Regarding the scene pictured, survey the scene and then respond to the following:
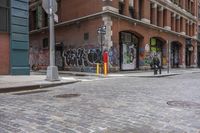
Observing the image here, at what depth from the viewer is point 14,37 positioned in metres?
17.0

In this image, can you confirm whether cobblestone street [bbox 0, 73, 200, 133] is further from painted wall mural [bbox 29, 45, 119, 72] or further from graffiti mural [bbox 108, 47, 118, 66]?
painted wall mural [bbox 29, 45, 119, 72]

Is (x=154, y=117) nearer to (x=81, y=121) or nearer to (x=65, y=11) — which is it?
(x=81, y=121)

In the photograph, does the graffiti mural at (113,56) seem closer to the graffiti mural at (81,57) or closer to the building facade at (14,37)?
the graffiti mural at (81,57)

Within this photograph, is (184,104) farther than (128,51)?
No

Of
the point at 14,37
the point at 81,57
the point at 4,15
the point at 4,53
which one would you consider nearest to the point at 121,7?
the point at 81,57

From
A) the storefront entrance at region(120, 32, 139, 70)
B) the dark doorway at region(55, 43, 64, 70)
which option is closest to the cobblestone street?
the storefront entrance at region(120, 32, 139, 70)

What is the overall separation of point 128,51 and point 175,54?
1454 centimetres

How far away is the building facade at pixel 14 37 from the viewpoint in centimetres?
1656

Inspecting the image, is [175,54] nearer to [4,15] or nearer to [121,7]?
[121,7]

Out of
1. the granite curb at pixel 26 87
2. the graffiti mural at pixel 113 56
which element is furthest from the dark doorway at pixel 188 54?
the granite curb at pixel 26 87

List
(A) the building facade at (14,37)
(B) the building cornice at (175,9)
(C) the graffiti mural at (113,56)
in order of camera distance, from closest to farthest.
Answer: (A) the building facade at (14,37) → (C) the graffiti mural at (113,56) → (B) the building cornice at (175,9)

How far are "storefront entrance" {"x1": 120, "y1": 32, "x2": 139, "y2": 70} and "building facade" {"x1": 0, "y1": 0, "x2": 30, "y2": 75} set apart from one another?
1327 centimetres

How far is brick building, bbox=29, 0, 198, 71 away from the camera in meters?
27.0

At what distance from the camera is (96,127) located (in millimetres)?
5469
